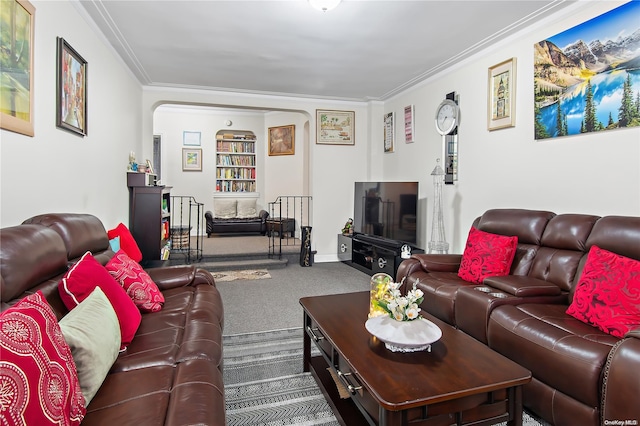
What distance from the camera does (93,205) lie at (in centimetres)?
324

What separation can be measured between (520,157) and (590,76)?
33.2 inches

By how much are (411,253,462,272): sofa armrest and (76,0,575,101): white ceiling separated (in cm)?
213

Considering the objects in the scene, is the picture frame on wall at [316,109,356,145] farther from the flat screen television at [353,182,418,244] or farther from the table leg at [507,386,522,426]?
the table leg at [507,386,522,426]

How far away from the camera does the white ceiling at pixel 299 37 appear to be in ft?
9.53

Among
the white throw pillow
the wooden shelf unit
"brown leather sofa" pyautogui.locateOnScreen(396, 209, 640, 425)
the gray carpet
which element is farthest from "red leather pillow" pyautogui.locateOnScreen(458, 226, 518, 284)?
the wooden shelf unit

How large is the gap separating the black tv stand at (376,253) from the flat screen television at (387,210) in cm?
9

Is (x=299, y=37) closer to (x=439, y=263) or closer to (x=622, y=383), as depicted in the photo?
(x=439, y=263)

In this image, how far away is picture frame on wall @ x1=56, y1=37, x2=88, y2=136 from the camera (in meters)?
2.51

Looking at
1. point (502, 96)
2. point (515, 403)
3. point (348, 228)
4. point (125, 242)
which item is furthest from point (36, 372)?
point (348, 228)

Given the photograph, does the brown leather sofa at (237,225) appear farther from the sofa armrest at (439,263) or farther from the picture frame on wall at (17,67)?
the picture frame on wall at (17,67)

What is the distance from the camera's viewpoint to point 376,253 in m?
4.86

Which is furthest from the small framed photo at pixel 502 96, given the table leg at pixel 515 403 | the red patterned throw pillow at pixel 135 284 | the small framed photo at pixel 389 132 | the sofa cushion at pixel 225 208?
the sofa cushion at pixel 225 208

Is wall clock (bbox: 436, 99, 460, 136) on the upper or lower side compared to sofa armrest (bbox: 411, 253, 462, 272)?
upper

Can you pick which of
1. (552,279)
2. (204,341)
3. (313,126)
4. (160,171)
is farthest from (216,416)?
(160,171)
